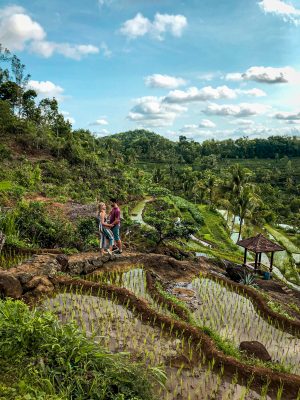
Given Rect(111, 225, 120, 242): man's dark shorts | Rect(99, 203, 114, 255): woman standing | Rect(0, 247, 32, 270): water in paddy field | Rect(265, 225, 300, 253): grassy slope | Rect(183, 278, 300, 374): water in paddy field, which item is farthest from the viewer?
Rect(265, 225, 300, 253): grassy slope

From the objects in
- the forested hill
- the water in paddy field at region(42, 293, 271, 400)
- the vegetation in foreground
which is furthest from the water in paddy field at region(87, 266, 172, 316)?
the forested hill

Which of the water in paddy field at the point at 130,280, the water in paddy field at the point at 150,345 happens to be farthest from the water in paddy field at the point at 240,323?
the water in paddy field at the point at 150,345

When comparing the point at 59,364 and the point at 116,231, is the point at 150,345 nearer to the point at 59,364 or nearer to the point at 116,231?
the point at 59,364

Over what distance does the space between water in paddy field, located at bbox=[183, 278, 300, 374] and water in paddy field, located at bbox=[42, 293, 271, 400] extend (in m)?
1.99

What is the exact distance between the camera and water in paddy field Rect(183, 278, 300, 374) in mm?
8906

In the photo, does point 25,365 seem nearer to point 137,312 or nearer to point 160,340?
point 160,340

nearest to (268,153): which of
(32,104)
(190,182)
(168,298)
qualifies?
(190,182)

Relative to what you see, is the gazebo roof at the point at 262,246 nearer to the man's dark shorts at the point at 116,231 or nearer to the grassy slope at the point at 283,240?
the man's dark shorts at the point at 116,231

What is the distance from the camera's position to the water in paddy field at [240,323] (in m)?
8.91

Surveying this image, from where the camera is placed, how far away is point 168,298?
34.4 ft

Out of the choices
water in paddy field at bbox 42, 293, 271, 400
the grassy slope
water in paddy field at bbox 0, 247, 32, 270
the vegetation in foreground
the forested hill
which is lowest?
the grassy slope

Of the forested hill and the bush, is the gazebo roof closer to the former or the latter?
the bush

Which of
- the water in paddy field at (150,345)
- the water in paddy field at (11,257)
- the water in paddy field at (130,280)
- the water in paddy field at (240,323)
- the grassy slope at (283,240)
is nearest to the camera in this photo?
the water in paddy field at (150,345)

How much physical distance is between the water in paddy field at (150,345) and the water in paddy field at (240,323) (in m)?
1.99
